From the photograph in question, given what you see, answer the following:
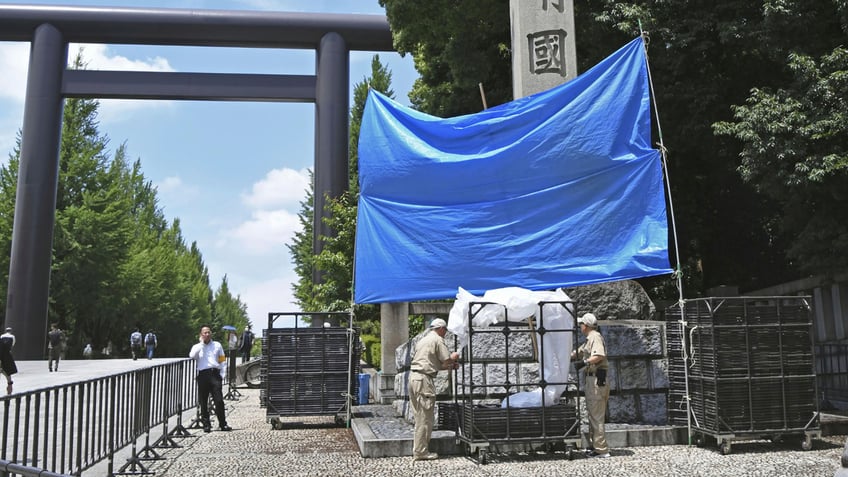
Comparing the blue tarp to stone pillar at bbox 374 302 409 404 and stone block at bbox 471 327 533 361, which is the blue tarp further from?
stone pillar at bbox 374 302 409 404

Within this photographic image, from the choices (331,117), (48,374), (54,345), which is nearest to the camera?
(48,374)

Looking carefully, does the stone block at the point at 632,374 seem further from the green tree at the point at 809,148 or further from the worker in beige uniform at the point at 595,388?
the green tree at the point at 809,148

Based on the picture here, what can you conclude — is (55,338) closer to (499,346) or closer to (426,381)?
(499,346)

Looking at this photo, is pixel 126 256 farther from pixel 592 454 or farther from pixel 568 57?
pixel 592 454

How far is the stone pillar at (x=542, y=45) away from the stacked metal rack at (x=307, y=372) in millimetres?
5011

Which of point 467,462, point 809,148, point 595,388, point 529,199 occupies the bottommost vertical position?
point 467,462

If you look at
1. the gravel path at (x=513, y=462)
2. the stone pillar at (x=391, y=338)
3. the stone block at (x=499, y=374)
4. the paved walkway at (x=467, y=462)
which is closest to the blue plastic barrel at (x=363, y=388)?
the stone pillar at (x=391, y=338)

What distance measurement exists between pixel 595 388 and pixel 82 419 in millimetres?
5393

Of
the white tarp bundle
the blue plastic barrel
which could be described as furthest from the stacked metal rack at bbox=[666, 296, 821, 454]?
the blue plastic barrel

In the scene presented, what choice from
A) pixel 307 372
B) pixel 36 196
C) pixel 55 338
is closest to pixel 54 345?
pixel 55 338

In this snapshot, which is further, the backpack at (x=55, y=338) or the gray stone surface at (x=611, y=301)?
the backpack at (x=55, y=338)

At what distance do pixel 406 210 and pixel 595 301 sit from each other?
308 centimetres

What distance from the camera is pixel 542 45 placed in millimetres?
12711

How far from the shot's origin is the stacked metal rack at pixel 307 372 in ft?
40.3
